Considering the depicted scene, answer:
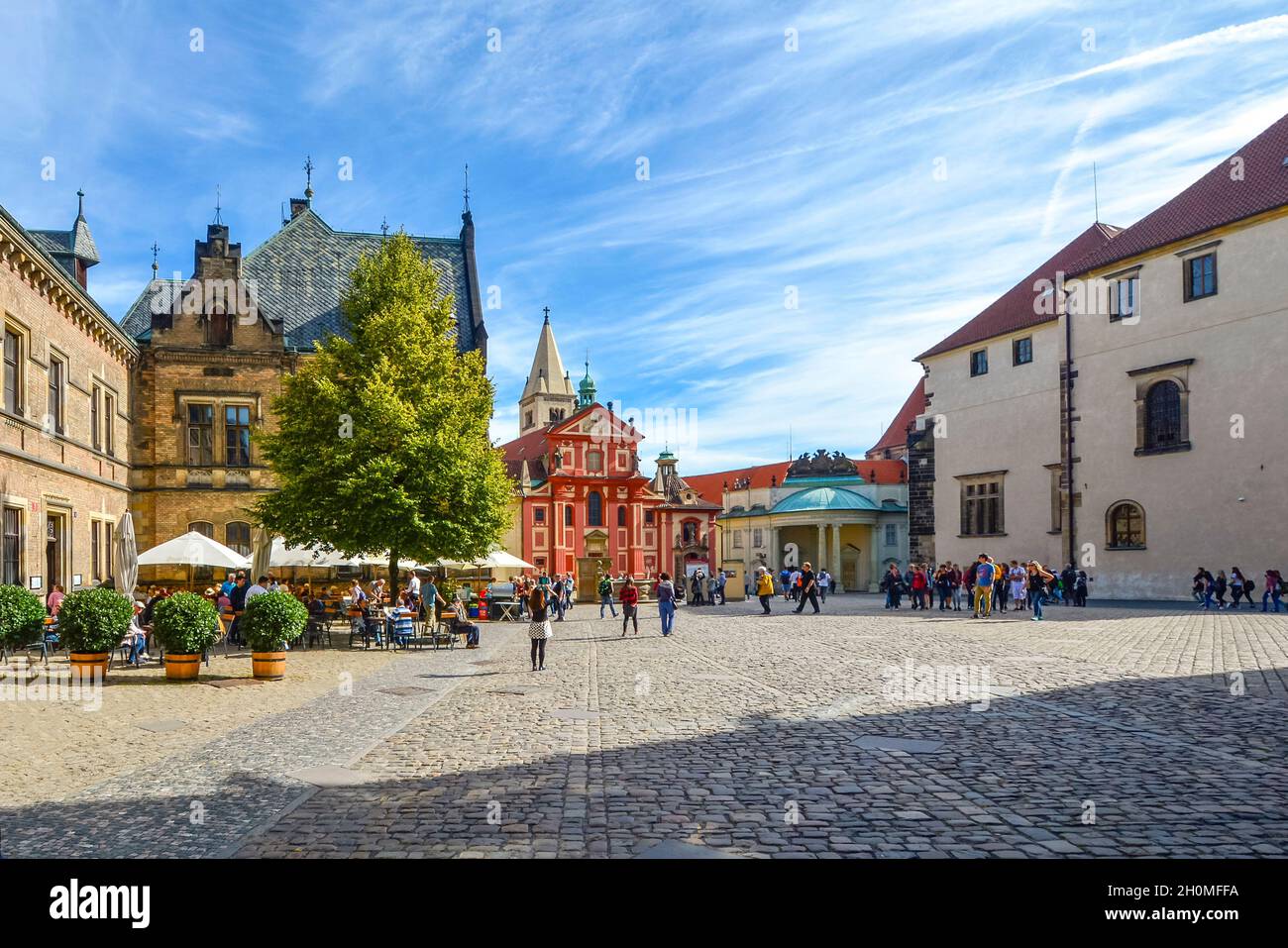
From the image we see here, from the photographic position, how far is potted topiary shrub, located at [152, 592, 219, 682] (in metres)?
15.5

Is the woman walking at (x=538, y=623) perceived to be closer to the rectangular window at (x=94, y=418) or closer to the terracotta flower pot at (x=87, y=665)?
the terracotta flower pot at (x=87, y=665)

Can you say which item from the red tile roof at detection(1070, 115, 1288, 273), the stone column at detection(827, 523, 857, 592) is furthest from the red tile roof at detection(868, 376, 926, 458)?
the red tile roof at detection(1070, 115, 1288, 273)

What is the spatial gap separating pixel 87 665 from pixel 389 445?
11.2m

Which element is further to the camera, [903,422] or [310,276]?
[903,422]

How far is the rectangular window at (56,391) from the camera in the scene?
25594 mm

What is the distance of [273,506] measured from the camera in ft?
85.9

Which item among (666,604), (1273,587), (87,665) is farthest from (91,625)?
(1273,587)

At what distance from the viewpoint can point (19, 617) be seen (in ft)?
55.2

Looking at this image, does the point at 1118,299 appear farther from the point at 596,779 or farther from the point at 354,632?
the point at 596,779

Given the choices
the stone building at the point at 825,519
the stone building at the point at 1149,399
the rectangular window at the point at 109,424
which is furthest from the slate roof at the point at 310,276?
the stone building at the point at 825,519

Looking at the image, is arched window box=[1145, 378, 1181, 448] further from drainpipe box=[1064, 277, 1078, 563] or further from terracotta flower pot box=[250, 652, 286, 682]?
terracotta flower pot box=[250, 652, 286, 682]

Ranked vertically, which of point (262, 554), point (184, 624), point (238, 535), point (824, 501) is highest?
point (824, 501)

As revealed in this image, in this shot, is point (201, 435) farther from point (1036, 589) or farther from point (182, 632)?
point (1036, 589)

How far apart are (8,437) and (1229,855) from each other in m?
24.0
